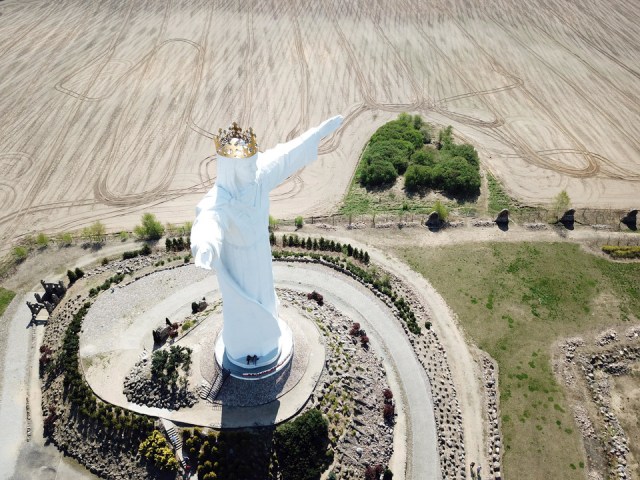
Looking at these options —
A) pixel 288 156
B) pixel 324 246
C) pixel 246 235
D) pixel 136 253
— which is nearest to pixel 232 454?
pixel 246 235

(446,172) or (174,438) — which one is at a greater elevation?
(446,172)

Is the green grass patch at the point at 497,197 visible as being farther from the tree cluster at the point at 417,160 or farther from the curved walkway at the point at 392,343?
the curved walkway at the point at 392,343

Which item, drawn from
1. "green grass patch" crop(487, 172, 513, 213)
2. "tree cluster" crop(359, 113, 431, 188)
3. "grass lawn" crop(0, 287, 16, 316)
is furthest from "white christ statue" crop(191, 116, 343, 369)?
"green grass patch" crop(487, 172, 513, 213)

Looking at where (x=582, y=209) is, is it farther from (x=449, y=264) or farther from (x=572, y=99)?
(x=572, y=99)

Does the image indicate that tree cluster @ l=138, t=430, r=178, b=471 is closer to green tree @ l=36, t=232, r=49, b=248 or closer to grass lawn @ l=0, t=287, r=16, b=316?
grass lawn @ l=0, t=287, r=16, b=316

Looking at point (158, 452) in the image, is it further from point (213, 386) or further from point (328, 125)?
point (328, 125)

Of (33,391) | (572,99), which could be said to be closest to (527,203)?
(572,99)
